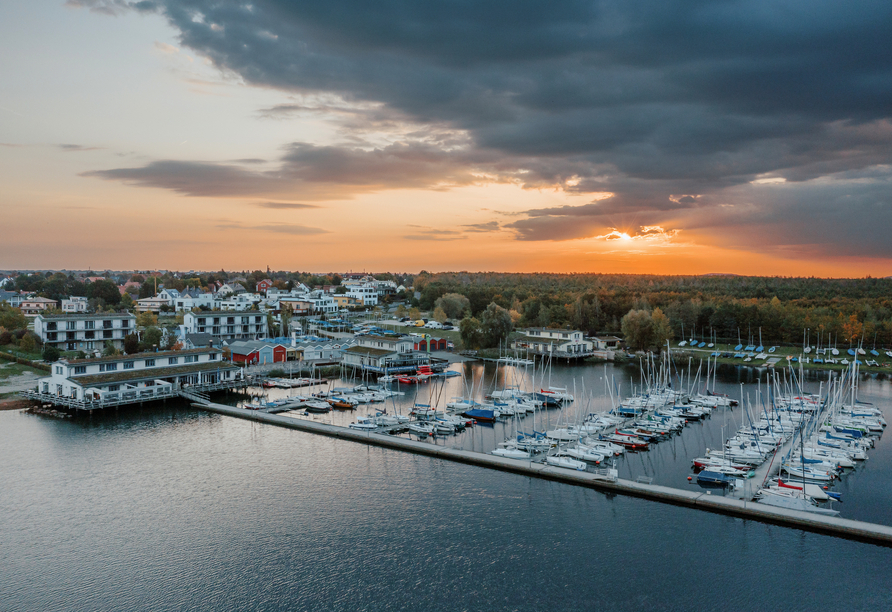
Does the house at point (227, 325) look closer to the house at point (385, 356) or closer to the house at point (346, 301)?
the house at point (385, 356)

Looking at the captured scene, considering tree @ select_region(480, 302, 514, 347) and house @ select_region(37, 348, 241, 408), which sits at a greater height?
tree @ select_region(480, 302, 514, 347)

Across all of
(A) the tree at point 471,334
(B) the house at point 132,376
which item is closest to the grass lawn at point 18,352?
(B) the house at point 132,376

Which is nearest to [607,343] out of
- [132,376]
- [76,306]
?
[132,376]

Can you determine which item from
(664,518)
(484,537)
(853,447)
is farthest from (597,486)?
(853,447)

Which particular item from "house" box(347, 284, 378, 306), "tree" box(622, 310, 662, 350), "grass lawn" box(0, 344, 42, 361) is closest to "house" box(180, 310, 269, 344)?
"grass lawn" box(0, 344, 42, 361)

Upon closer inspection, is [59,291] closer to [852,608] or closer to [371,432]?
[371,432]

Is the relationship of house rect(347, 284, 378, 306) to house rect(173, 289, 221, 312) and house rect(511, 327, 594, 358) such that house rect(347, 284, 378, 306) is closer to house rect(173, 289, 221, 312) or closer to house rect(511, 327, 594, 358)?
house rect(173, 289, 221, 312)

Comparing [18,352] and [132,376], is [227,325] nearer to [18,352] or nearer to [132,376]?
[18,352]
